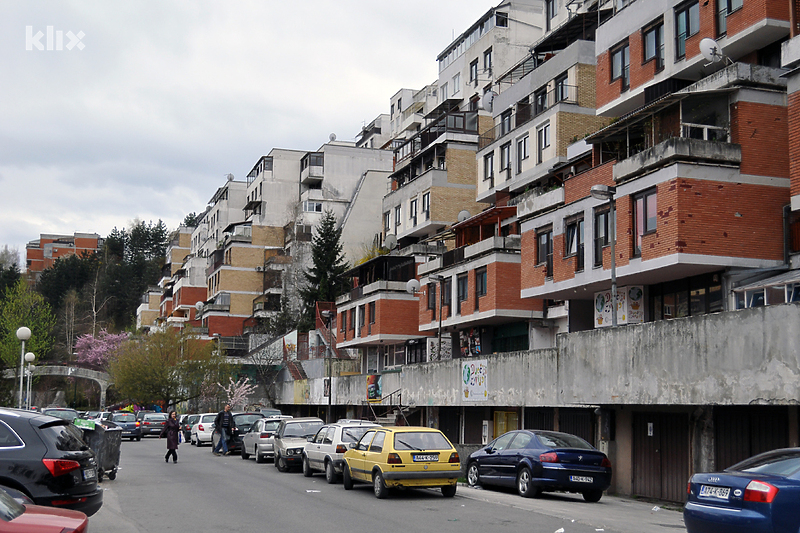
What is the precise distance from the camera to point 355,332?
190 ft

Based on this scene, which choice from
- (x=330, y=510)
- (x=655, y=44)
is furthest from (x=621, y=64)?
(x=330, y=510)

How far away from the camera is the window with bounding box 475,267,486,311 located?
4156 cm

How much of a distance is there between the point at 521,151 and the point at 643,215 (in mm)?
17561

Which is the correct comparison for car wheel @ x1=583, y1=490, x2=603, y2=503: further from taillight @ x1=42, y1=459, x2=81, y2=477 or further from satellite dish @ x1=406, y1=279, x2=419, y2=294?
satellite dish @ x1=406, y1=279, x2=419, y2=294

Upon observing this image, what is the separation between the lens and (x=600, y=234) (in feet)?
98.6

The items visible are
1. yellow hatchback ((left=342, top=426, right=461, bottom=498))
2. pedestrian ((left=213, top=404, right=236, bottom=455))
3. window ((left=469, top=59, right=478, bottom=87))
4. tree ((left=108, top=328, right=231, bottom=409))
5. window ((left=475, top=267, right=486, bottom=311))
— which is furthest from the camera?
tree ((left=108, top=328, right=231, bottom=409))

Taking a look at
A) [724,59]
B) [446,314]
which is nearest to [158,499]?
[724,59]

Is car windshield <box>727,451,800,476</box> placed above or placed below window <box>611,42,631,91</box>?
below

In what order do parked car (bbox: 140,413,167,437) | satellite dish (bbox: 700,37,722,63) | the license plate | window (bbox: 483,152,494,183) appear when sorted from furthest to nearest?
parked car (bbox: 140,413,167,437) → window (bbox: 483,152,494,183) → satellite dish (bbox: 700,37,722,63) → the license plate

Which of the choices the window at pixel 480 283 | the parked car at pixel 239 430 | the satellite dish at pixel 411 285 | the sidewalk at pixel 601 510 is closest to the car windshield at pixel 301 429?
the sidewalk at pixel 601 510

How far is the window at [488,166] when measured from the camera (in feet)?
156

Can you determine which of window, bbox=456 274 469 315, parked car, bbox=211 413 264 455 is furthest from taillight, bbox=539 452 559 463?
window, bbox=456 274 469 315

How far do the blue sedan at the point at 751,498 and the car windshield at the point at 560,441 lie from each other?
836cm

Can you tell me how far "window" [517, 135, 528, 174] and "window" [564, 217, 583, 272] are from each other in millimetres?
12079
